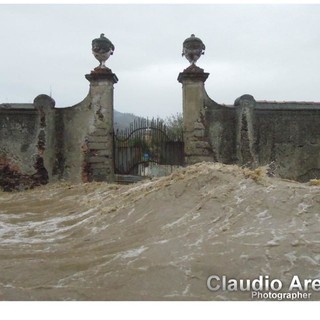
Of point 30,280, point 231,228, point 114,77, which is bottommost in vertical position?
point 30,280

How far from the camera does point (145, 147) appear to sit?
10.5 m

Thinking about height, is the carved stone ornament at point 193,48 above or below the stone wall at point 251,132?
above

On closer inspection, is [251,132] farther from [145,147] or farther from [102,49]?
[102,49]

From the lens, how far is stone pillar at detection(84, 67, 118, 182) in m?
10.4

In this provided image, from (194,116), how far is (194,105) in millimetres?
266

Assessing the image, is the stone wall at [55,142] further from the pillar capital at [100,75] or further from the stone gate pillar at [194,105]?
the stone gate pillar at [194,105]

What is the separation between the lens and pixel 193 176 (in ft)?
23.2

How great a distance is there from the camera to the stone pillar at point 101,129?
10438 mm

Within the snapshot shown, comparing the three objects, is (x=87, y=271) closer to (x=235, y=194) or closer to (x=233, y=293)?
(x=233, y=293)

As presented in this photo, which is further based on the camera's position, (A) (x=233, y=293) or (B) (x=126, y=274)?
(B) (x=126, y=274)

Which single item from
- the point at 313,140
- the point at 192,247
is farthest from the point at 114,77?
the point at 192,247

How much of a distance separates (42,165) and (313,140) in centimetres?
661

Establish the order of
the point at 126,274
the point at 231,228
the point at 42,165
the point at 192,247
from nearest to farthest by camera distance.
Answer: the point at 126,274, the point at 192,247, the point at 231,228, the point at 42,165

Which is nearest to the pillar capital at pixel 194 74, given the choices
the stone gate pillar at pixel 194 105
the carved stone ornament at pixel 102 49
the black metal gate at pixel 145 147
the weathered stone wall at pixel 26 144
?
the stone gate pillar at pixel 194 105
